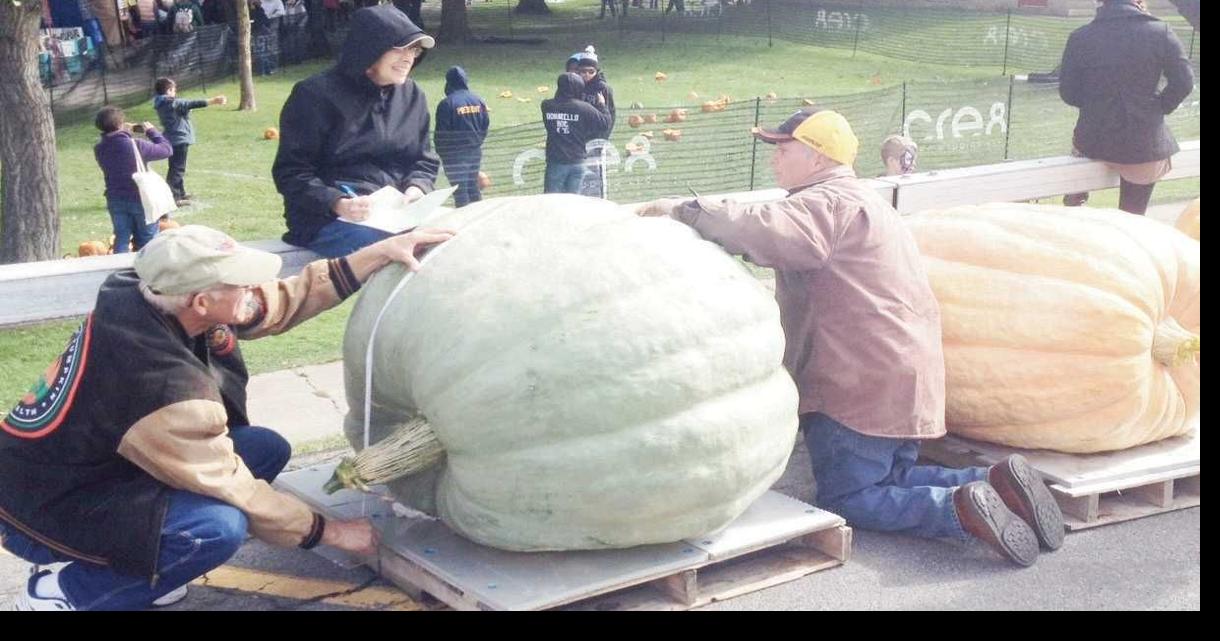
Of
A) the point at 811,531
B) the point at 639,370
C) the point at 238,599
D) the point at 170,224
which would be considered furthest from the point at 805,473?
the point at 170,224

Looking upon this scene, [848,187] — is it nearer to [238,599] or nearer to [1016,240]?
[1016,240]

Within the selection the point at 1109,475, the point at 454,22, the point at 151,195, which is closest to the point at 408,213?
the point at 1109,475

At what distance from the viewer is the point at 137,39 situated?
28219 mm

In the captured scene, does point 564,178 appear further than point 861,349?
Yes

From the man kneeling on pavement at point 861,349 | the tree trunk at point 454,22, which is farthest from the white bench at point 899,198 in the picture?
the tree trunk at point 454,22

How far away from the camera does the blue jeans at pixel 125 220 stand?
1128 centimetres

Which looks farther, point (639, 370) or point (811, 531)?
point (811, 531)

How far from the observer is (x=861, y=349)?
15.9 feet

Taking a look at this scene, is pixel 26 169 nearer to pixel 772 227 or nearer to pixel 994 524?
pixel 772 227

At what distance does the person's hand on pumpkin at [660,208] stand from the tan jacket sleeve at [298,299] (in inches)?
44.7

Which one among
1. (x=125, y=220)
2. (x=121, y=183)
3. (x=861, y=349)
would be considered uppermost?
(x=861, y=349)

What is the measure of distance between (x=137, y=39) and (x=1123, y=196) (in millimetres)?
24328

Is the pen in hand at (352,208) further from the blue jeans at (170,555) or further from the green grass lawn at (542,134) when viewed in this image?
the green grass lawn at (542,134)

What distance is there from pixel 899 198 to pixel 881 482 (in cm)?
288
